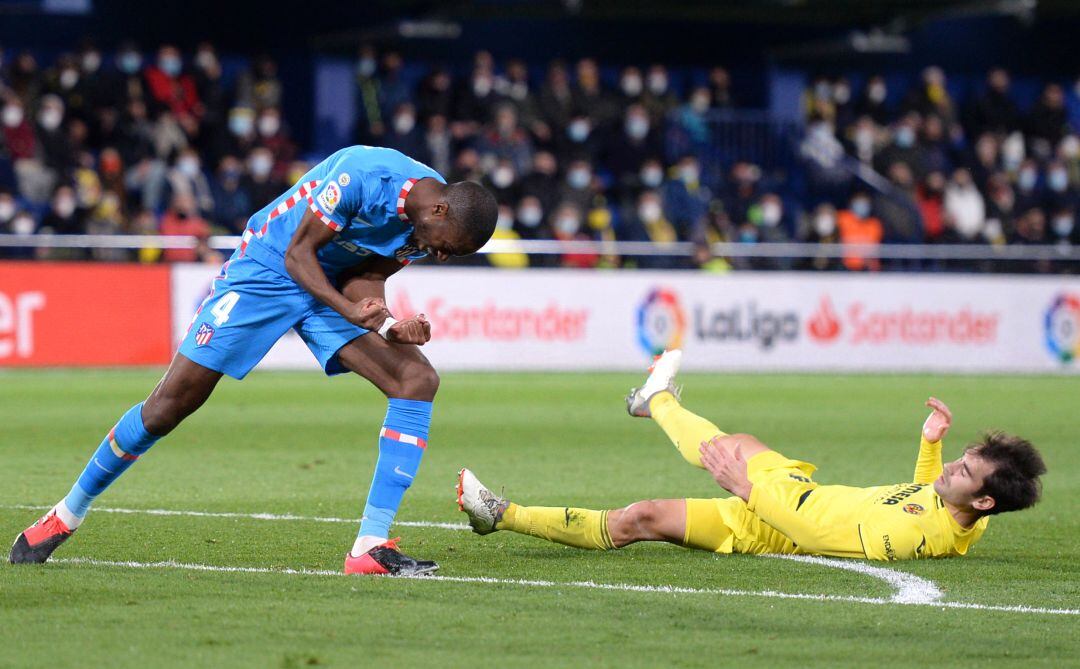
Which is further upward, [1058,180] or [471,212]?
[1058,180]

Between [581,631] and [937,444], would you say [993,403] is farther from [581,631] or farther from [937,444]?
[581,631]

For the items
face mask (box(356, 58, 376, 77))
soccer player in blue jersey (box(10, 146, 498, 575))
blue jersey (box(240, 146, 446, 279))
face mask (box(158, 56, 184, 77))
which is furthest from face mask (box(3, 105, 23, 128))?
soccer player in blue jersey (box(10, 146, 498, 575))

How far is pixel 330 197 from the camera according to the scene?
6566 mm

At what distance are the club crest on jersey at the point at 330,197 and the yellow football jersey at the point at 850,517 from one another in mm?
2096

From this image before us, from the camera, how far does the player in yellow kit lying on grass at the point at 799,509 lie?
683 cm

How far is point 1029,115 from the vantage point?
30312 mm

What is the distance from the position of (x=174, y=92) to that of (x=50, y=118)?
7.08ft

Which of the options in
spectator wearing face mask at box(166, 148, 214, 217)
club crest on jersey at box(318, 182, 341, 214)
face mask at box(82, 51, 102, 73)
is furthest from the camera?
face mask at box(82, 51, 102, 73)

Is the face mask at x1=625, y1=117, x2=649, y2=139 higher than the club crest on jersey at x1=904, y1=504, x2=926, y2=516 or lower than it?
higher

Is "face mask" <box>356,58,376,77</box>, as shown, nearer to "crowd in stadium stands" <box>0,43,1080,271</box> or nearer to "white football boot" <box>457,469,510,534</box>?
"crowd in stadium stands" <box>0,43,1080,271</box>

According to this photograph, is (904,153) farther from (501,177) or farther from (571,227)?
(501,177)

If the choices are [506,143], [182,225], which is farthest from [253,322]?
[506,143]

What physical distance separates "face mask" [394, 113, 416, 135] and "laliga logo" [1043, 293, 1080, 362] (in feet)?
32.1

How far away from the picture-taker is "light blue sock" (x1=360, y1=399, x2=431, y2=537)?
21.5ft
